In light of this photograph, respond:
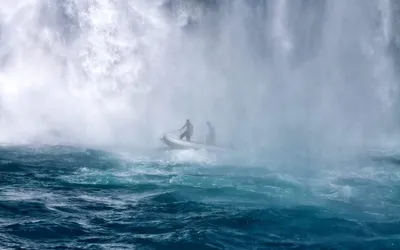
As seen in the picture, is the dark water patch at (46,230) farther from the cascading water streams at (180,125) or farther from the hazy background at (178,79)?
the hazy background at (178,79)

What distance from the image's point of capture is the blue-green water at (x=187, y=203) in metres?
14.4

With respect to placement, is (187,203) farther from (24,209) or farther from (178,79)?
(178,79)

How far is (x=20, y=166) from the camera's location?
23000 millimetres

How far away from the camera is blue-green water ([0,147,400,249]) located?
1438cm

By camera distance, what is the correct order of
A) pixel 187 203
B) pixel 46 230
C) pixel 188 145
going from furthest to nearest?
pixel 188 145 → pixel 187 203 → pixel 46 230

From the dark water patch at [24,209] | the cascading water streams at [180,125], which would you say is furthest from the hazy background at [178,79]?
the dark water patch at [24,209]

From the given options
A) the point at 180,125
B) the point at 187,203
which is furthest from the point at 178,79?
the point at 187,203

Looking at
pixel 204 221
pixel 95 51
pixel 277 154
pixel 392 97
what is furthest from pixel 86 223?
pixel 392 97

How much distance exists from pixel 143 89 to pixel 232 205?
2191 centimetres

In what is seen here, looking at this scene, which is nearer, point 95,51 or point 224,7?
point 95,51

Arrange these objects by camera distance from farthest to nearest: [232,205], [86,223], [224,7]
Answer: [224,7]
[232,205]
[86,223]

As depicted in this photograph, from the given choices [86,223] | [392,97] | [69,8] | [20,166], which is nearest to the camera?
[86,223]

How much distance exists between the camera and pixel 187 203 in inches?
712

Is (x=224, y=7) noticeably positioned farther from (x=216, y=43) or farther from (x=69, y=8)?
(x=69, y=8)
